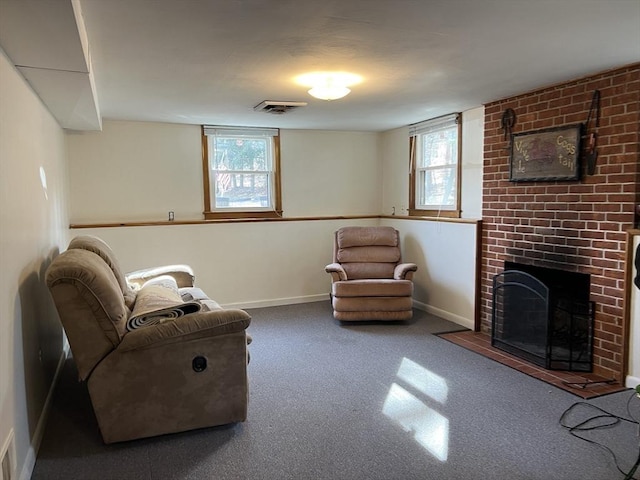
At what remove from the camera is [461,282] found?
4590mm

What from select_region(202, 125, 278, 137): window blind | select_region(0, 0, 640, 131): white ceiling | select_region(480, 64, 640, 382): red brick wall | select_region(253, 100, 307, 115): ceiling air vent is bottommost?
select_region(480, 64, 640, 382): red brick wall

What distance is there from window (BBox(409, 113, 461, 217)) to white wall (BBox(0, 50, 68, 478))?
3.57 meters

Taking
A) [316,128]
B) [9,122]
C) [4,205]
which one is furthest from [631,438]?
[316,128]

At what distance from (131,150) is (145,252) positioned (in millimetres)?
1075

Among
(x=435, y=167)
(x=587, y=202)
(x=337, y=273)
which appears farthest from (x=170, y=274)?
(x=587, y=202)

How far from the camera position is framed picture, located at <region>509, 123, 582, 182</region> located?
339 centimetres

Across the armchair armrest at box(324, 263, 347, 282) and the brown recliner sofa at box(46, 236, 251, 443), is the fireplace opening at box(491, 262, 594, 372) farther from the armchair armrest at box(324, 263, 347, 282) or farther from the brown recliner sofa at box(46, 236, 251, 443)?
the brown recliner sofa at box(46, 236, 251, 443)

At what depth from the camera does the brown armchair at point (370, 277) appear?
4.58 metres

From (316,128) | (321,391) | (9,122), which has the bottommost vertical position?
(321,391)

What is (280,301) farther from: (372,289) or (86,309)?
(86,309)

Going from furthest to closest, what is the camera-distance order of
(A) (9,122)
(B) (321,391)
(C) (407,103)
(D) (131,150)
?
(D) (131,150), (C) (407,103), (B) (321,391), (A) (9,122)

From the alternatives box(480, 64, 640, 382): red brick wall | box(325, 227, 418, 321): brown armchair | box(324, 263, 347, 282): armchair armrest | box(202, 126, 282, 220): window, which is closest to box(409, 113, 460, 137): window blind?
box(480, 64, 640, 382): red brick wall

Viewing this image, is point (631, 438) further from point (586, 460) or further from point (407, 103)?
point (407, 103)

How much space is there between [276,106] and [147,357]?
2.53 meters
